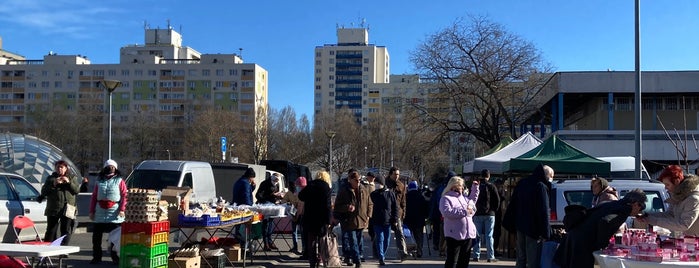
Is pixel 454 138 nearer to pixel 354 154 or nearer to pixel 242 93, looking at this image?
pixel 354 154

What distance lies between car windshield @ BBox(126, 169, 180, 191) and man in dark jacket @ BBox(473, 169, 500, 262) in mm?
7515

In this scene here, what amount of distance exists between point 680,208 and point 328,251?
5930 millimetres

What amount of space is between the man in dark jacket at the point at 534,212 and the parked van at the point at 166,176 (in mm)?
8976

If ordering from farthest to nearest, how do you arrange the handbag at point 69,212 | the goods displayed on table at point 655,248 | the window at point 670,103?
the window at point 670,103
the handbag at point 69,212
the goods displayed on table at point 655,248

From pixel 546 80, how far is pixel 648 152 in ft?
19.0

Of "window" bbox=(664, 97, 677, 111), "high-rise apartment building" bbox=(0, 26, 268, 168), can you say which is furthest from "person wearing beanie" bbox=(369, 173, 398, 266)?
"high-rise apartment building" bbox=(0, 26, 268, 168)

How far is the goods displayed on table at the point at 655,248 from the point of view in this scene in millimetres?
6863

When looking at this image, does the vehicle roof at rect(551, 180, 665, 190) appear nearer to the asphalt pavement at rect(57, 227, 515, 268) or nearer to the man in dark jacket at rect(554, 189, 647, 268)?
the asphalt pavement at rect(57, 227, 515, 268)

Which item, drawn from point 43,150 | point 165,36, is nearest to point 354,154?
point 43,150

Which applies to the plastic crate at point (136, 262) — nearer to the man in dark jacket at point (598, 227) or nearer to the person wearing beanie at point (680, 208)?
the man in dark jacket at point (598, 227)

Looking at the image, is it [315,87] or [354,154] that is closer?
[354,154]

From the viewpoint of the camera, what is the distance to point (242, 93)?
118m

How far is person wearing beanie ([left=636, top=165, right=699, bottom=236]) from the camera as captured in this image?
776cm

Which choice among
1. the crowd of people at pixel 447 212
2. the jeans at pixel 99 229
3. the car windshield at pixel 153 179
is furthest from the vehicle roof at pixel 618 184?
the car windshield at pixel 153 179
